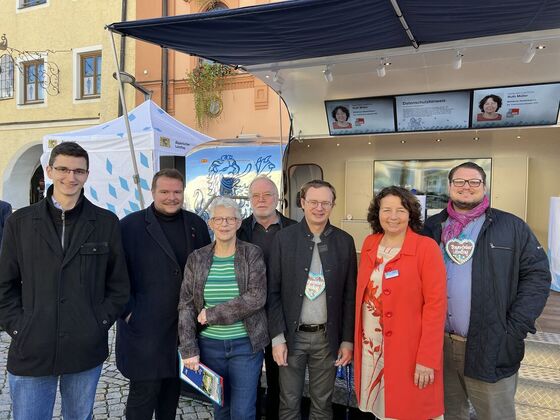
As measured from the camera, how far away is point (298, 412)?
2828 millimetres

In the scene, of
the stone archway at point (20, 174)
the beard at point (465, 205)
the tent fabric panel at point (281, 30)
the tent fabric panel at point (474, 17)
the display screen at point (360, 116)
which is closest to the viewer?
the beard at point (465, 205)

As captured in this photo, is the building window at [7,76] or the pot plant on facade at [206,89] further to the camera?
the building window at [7,76]

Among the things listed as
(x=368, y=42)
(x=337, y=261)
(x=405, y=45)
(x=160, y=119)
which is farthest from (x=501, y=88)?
(x=160, y=119)

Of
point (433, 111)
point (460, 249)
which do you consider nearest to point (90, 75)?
point (433, 111)

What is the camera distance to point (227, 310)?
253cm

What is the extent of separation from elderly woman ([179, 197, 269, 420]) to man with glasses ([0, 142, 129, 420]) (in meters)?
0.47

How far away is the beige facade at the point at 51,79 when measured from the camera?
12.8 m

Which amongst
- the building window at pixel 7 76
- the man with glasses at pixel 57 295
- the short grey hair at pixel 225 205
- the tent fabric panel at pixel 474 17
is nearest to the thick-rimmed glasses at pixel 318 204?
the short grey hair at pixel 225 205

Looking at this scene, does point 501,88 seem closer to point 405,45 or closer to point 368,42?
point 405,45

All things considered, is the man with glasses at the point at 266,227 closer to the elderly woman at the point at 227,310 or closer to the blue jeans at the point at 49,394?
the elderly woman at the point at 227,310

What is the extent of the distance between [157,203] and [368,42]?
92.0 inches

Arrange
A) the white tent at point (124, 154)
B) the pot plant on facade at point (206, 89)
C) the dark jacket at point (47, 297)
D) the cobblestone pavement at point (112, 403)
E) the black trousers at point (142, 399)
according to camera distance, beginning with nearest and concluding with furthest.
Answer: the dark jacket at point (47, 297), the black trousers at point (142, 399), the cobblestone pavement at point (112, 403), the white tent at point (124, 154), the pot plant on facade at point (206, 89)

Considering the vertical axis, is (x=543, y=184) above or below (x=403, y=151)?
below

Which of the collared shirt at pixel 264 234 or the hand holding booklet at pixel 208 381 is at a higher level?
the collared shirt at pixel 264 234
